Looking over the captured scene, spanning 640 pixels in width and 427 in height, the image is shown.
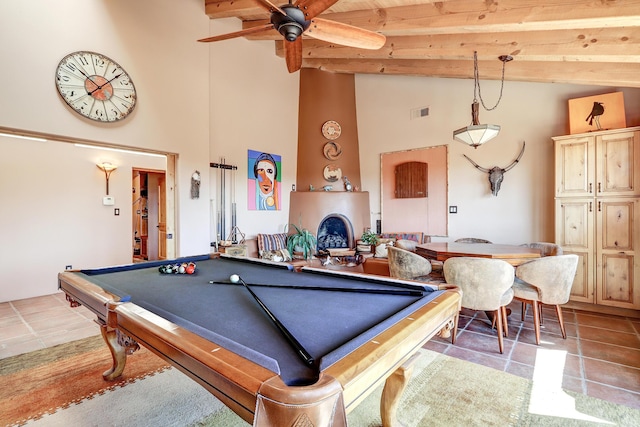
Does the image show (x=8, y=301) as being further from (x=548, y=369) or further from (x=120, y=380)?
(x=548, y=369)

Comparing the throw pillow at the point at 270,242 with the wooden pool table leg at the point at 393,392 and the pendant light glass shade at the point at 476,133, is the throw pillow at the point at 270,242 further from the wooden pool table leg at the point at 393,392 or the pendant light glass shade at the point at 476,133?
the wooden pool table leg at the point at 393,392

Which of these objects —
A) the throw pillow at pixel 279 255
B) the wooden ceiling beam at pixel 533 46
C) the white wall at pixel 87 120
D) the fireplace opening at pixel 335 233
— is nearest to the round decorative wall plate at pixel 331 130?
the fireplace opening at pixel 335 233

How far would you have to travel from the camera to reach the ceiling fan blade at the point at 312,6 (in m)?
2.02

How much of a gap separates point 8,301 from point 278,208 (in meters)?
4.08

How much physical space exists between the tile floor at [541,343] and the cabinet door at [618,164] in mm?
1450

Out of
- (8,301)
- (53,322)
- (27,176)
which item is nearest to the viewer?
(53,322)

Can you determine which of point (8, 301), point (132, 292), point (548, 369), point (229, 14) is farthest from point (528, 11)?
point (8, 301)

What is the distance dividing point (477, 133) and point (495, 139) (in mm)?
1932

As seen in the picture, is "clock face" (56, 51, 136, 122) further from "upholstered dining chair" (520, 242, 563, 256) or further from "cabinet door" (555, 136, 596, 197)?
"cabinet door" (555, 136, 596, 197)

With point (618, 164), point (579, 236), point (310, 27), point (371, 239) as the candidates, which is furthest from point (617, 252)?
point (310, 27)

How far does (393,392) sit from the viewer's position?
1.58 meters

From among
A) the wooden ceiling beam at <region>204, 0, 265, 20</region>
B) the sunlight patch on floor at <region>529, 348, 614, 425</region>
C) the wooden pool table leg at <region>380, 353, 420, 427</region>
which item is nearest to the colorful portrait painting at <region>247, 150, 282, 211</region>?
the wooden ceiling beam at <region>204, 0, 265, 20</region>

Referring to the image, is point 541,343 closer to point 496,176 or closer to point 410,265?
point 410,265

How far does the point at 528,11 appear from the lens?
2.54 m
